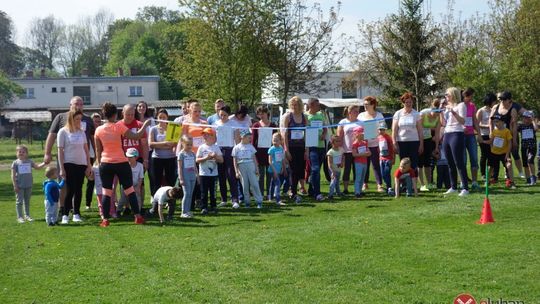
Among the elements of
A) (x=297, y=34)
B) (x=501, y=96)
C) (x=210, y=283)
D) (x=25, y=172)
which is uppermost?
(x=297, y=34)

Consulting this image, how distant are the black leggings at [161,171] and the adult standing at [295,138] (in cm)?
230

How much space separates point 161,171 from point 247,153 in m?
1.65

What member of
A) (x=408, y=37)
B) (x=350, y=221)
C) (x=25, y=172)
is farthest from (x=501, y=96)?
(x=408, y=37)

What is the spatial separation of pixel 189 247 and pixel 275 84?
32283 millimetres

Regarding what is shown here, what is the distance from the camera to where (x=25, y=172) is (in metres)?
13.6

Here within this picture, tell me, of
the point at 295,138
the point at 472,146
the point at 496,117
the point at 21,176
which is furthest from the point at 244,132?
the point at 496,117

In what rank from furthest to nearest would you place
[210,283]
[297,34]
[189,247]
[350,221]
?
[297,34], [350,221], [189,247], [210,283]

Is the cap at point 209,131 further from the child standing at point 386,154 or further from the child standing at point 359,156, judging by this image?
the child standing at point 386,154

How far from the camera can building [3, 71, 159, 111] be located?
297ft

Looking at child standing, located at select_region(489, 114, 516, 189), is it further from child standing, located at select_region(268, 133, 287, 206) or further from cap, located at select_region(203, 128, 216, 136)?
cap, located at select_region(203, 128, 216, 136)

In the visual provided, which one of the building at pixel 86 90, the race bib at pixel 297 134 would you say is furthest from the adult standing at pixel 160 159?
the building at pixel 86 90

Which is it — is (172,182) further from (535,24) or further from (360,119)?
(535,24)

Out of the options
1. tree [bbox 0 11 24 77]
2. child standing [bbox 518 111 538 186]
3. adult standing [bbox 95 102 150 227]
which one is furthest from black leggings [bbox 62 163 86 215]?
tree [bbox 0 11 24 77]

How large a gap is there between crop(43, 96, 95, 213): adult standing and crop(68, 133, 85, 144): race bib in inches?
17.6
